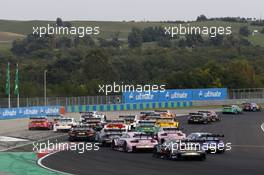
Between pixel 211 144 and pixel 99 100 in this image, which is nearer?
pixel 211 144

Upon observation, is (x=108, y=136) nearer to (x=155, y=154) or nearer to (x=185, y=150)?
(x=155, y=154)

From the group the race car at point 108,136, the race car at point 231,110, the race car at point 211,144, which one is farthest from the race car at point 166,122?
the race car at point 231,110

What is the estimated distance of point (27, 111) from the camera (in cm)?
7781

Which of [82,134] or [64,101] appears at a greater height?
[64,101]

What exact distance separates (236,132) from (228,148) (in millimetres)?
15919

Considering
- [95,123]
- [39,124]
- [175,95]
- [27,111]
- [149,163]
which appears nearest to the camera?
[149,163]

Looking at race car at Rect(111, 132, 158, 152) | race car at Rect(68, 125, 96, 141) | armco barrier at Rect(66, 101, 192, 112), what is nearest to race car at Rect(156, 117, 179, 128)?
race car at Rect(68, 125, 96, 141)

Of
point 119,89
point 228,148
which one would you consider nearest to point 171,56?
point 119,89

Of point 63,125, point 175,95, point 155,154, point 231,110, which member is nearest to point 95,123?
point 63,125

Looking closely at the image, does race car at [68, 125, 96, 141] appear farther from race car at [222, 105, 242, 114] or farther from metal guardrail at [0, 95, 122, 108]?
race car at [222, 105, 242, 114]

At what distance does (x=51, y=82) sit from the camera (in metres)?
133

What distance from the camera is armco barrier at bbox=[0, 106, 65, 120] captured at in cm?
7394

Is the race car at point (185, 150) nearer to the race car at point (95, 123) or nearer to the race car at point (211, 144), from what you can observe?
the race car at point (211, 144)

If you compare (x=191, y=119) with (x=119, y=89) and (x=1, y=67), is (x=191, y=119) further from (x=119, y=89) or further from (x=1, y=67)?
(x=1, y=67)
